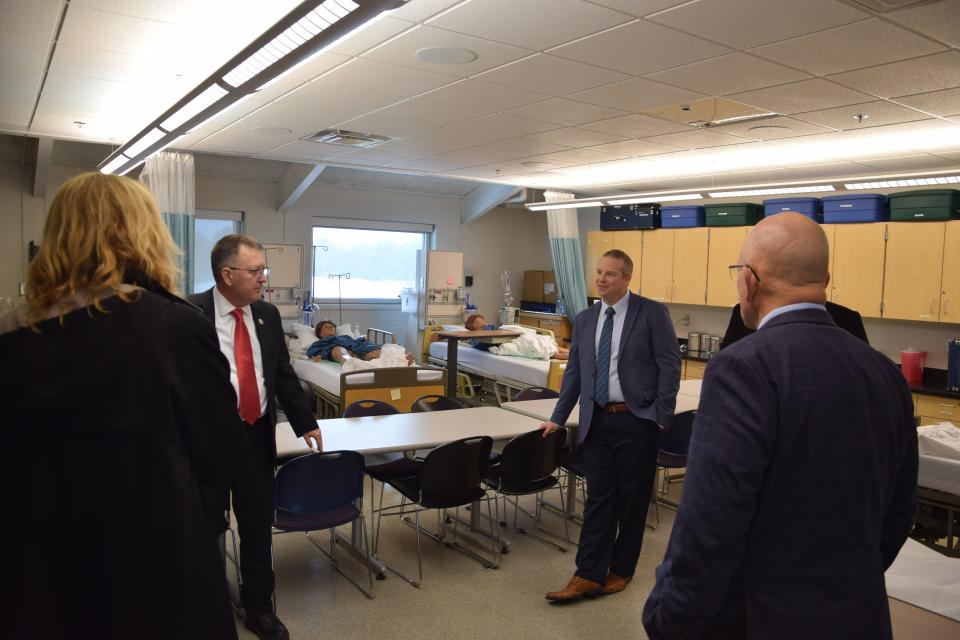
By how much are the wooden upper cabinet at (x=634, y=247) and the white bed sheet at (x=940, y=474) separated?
649 cm

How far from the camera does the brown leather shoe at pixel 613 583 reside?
3949mm

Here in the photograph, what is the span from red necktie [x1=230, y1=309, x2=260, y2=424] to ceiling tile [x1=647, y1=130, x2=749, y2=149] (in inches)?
164

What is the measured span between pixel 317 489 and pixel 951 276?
657 cm

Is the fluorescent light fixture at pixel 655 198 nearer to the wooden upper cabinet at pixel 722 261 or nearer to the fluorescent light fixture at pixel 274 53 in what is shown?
the wooden upper cabinet at pixel 722 261

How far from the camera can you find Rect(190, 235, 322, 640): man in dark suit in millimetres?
3209

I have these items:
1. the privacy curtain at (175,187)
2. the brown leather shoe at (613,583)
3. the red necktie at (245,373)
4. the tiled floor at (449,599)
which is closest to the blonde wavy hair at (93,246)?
the red necktie at (245,373)

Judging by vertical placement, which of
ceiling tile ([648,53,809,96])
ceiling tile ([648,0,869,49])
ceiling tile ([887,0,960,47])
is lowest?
ceiling tile ([648,53,809,96])

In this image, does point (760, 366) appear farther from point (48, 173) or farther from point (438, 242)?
point (438, 242)

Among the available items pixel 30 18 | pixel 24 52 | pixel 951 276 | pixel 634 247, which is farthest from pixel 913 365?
pixel 24 52

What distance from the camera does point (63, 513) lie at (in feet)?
4.70

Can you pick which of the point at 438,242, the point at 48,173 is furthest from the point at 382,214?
the point at 48,173

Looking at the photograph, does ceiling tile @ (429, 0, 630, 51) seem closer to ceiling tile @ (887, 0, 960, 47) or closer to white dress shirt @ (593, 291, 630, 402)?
ceiling tile @ (887, 0, 960, 47)

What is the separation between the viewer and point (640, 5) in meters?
3.24

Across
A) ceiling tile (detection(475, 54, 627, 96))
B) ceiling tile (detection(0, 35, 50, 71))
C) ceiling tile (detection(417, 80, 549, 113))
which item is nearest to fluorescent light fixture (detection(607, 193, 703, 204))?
ceiling tile (detection(417, 80, 549, 113))
